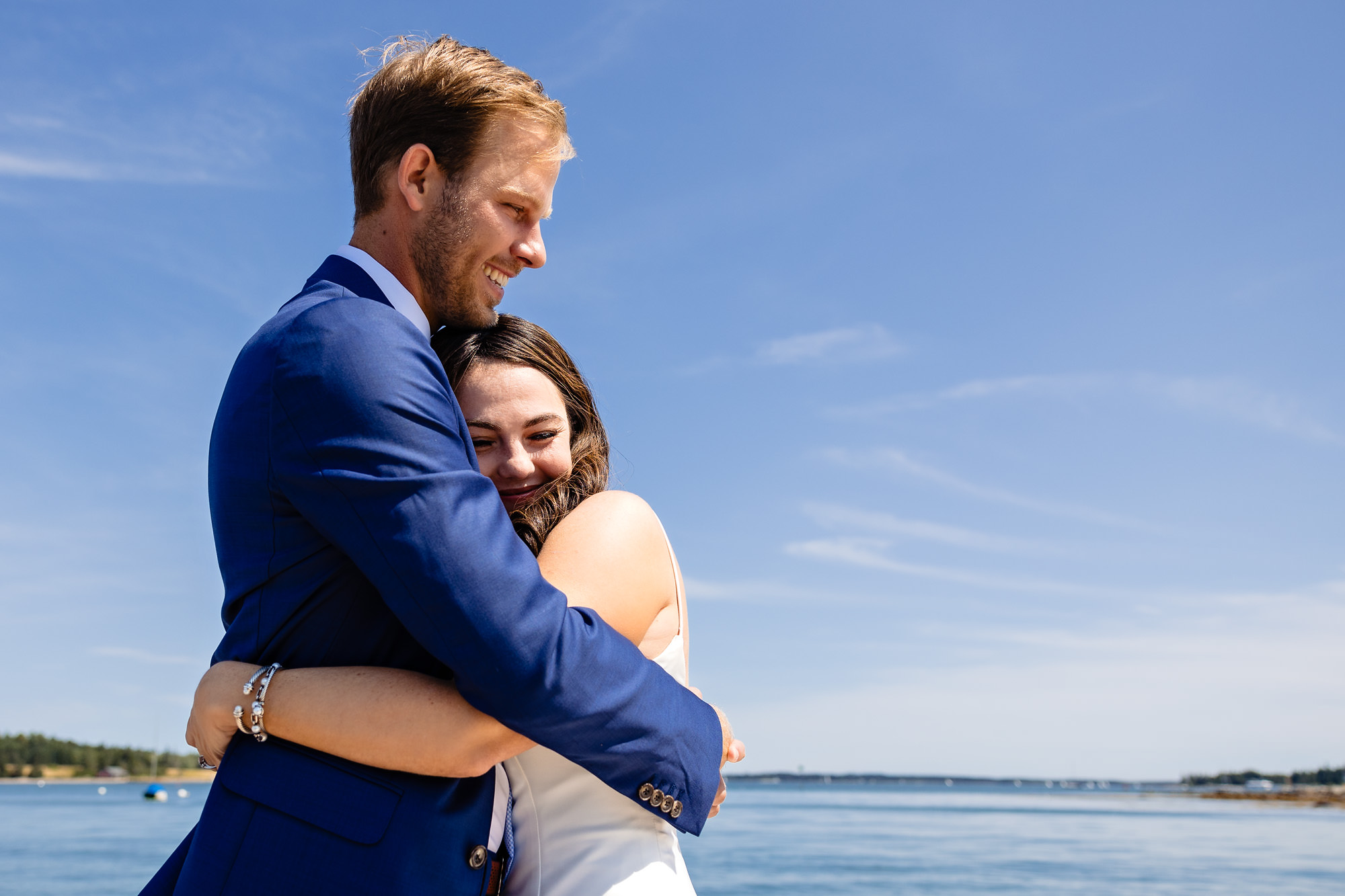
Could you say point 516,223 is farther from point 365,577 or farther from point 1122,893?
point 1122,893

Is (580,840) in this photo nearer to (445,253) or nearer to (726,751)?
(726,751)

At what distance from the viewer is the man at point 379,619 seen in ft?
5.36

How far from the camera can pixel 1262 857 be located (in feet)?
129

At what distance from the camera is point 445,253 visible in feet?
7.15

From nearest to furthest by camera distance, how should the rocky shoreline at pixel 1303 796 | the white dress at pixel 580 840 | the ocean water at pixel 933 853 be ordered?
1. the white dress at pixel 580 840
2. the ocean water at pixel 933 853
3. the rocky shoreline at pixel 1303 796

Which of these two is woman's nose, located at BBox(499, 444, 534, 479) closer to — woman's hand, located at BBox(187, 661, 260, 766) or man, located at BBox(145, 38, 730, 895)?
man, located at BBox(145, 38, 730, 895)

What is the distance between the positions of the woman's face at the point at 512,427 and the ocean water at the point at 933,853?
32711 mm

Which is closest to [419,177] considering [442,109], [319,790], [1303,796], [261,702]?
[442,109]

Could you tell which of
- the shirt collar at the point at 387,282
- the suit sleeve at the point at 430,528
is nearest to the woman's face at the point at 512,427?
the shirt collar at the point at 387,282

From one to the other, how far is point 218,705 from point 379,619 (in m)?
0.31

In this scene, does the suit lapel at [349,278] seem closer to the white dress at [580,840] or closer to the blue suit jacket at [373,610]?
the blue suit jacket at [373,610]

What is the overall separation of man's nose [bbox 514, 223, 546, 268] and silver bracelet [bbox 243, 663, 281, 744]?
1.04 metres

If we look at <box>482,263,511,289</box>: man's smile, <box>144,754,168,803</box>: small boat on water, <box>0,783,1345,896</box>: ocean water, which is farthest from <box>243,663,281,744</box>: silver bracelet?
<box>144,754,168,803</box>: small boat on water

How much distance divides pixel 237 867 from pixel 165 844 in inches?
2161
